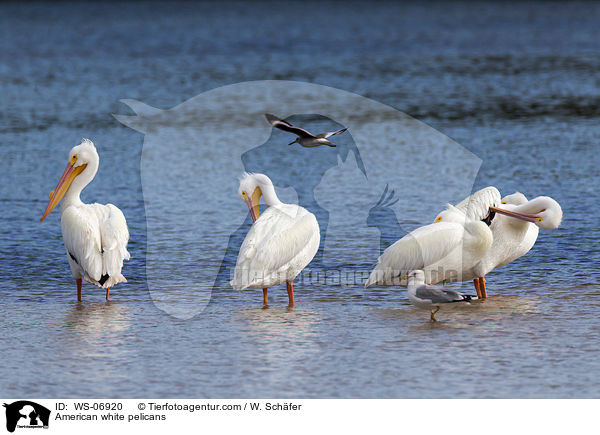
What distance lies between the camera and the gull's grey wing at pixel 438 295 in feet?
22.4

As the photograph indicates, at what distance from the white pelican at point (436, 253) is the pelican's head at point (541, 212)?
28 centimetres

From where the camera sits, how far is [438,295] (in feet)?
22.6

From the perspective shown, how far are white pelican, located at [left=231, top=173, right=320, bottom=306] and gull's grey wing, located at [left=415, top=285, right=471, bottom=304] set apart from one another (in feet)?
3.61

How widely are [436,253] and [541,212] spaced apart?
0.86 meters

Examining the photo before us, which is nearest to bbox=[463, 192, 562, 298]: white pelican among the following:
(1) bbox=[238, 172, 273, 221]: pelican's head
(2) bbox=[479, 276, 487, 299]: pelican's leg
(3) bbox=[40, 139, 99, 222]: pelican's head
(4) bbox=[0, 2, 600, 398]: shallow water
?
(2) bbox=[479, 276, 487, 299]: pelican's leg

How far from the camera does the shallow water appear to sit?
6.03m

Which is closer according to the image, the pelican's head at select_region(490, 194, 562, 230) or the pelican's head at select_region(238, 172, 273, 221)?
the pelican's head at select_region(490, 194, 562, 230)

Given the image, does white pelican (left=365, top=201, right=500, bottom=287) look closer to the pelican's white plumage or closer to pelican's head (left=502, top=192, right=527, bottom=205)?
the pelican's white plumage
